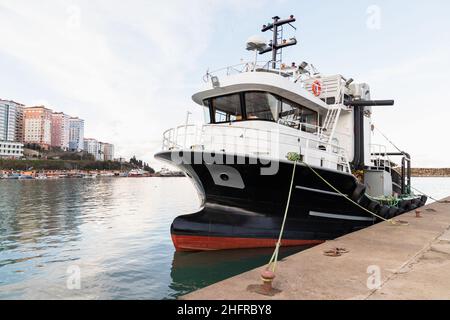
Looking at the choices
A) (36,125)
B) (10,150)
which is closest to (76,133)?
(36,125)

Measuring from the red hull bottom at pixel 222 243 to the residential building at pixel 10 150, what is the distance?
139 metres

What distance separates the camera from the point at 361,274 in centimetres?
479

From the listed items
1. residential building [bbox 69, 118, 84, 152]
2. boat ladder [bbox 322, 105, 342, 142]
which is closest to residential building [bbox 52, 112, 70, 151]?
residential building [bbox 69, 118, 84, 152]

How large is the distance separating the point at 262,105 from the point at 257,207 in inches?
123

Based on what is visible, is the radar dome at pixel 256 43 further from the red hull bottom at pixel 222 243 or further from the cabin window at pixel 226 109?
the red hull bottom at pixel 222 243

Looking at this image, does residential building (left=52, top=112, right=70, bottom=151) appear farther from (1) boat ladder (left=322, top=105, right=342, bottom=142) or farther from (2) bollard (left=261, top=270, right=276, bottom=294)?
(2) bollard (left=261, top=270, right=276, bottom=294)

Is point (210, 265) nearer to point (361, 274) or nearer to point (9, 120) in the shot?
point (361, 274)

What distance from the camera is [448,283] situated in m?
4.34

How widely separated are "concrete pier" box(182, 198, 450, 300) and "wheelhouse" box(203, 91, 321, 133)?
4367 mm

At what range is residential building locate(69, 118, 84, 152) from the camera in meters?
189
